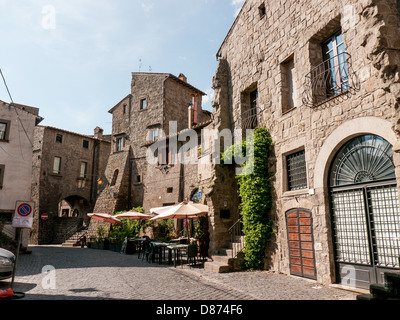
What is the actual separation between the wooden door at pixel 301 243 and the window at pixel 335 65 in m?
3.25

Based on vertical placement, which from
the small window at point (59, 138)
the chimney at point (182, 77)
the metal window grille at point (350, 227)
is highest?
the chimney at point (182, 77)

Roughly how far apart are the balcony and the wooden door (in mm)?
2990

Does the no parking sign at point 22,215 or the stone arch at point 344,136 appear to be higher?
the stone arch at point 344,136

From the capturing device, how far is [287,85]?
9.18 metres

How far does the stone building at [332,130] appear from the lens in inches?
229

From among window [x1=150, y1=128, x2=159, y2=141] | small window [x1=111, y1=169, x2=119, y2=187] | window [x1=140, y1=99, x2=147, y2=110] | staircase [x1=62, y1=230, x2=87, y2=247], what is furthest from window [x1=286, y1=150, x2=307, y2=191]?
small window [x1=111, y1=169, x2=119, y2=187]

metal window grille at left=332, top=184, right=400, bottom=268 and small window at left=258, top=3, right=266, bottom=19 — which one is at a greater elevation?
Result: small window at left=258, top=3, right=266, bottom=19

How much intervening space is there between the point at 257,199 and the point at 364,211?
325 centimetres

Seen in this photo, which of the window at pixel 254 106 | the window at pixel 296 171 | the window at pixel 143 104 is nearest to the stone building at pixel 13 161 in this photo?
the window at pixel 143 104

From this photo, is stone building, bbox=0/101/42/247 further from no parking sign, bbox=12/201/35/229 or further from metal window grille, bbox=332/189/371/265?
metal window grille, bbox=332/189/371/265

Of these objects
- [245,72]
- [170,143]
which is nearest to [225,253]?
[245,72]

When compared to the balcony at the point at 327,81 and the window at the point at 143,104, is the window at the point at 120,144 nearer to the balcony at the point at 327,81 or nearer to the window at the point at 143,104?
the window at the point at 143,104

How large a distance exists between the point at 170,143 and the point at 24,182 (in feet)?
29.8

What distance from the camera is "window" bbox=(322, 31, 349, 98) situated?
23.8ft
